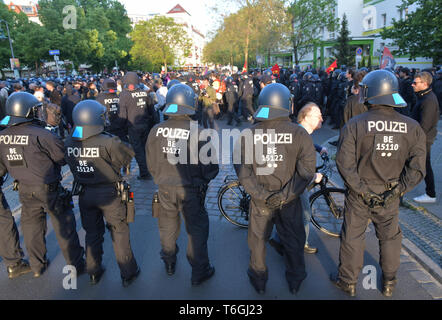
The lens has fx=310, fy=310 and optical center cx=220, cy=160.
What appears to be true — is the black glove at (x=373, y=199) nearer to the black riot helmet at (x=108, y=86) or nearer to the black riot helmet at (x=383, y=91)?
the black riot helmet at (x=383, y=91)

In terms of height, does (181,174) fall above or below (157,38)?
below

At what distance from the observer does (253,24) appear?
2609 cm

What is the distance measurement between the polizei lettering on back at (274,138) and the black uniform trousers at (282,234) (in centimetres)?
62

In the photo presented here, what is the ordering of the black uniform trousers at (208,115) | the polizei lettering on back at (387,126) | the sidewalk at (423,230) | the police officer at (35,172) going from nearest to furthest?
the polizei lettering on back at (387,126) → the police officer at (35,172) → the sidewalk at (423,230) → the black uniform trousers at (208,115)

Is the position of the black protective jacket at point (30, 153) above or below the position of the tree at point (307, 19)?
below

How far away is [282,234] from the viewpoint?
3.19 metres

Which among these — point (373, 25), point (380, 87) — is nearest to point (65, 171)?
point (380, 87)

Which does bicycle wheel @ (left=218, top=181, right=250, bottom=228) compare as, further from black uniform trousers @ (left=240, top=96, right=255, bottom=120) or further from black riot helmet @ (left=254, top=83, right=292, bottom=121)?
black uniform trousers @ (left=240, top=96, right=255, bottom=120)

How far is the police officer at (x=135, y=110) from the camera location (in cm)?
668

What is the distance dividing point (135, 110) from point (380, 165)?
16.9 ft

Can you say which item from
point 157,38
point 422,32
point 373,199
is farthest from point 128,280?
point 157,38

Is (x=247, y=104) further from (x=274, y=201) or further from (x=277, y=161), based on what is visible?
(x=274, y=201)

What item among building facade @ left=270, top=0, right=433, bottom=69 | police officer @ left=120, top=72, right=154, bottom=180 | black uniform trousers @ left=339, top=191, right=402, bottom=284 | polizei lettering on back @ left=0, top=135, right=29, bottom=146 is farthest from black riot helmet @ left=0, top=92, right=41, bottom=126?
building facade @ left=270, top=0, right=433, bottom=69

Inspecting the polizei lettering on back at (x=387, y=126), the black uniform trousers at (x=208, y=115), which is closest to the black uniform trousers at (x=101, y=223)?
the polizei lettering on back at (x=387, y=126)
